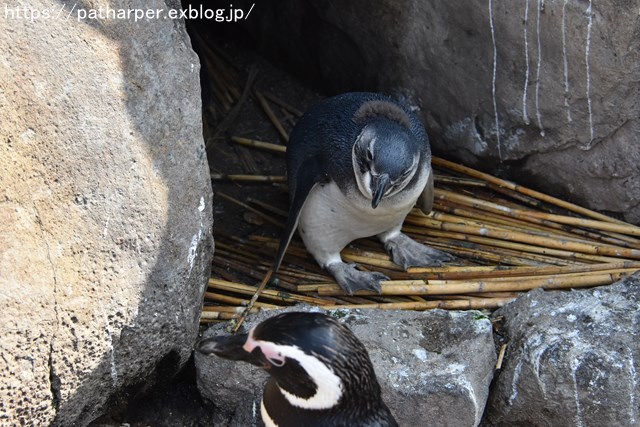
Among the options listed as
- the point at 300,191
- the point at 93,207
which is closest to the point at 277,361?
the point at 93,207

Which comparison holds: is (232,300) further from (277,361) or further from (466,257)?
(277,361)

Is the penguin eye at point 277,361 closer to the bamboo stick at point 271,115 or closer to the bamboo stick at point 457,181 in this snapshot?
the bamboo stick at point 457,181

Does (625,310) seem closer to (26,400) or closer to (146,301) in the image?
(146,301)

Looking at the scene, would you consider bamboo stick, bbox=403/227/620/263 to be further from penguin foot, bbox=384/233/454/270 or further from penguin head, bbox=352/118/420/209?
penguin head, bbox=352/118/420/209

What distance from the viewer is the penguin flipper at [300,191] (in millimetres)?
3465

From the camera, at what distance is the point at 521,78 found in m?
3.61

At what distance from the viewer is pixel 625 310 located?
311cm

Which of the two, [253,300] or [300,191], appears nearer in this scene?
[253,300]

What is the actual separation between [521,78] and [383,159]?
2.51 ft

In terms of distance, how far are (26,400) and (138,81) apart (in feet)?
3.06

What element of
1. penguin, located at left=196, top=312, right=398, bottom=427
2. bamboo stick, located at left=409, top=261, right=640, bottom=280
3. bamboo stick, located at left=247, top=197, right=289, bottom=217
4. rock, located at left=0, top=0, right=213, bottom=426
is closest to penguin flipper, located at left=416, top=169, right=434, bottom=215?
bamboo stick, located at left=409, top=261, right=640, bottom=280

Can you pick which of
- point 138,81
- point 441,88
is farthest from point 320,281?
point 138,81

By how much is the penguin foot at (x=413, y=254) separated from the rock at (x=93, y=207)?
3.31 feet

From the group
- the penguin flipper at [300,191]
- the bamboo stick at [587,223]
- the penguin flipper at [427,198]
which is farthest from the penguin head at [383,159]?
the bamboo stick at [587,223]
